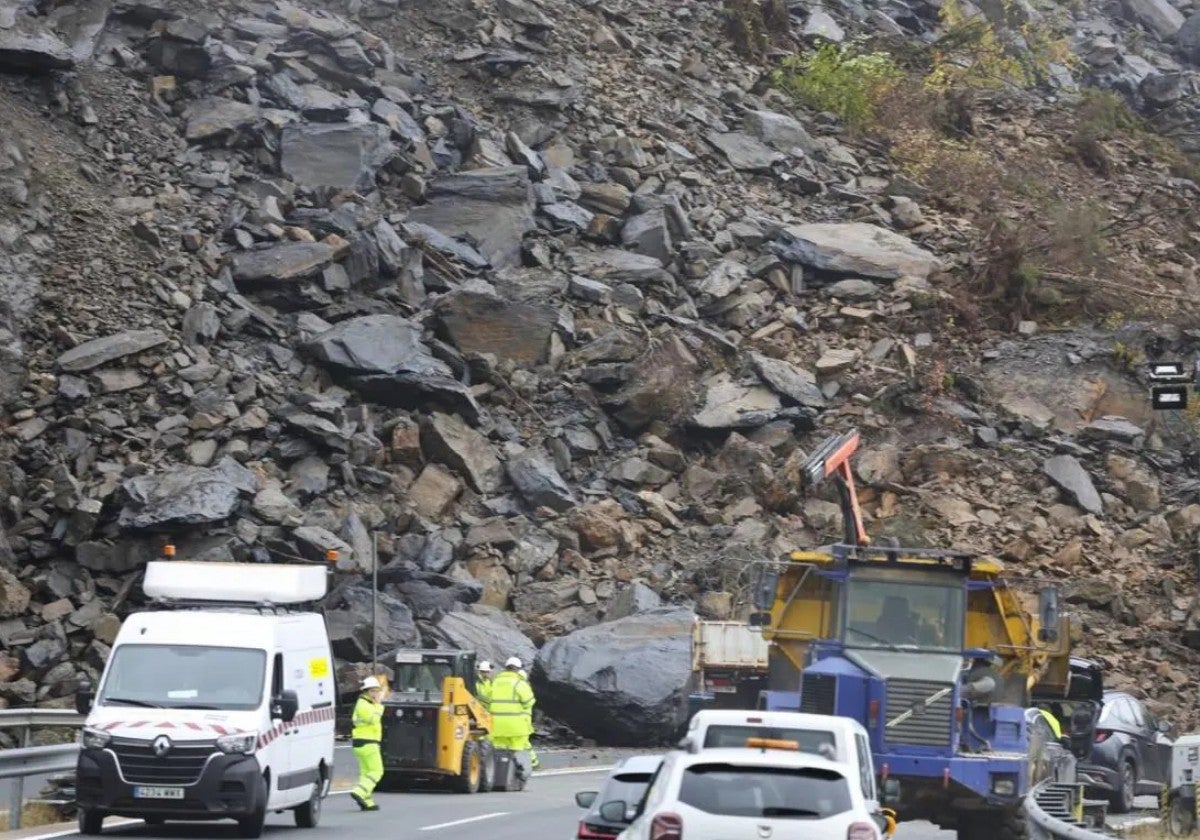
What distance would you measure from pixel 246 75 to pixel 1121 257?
855 inches

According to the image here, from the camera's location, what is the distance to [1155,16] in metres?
67.5

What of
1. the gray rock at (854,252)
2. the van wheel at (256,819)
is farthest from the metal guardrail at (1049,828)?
the gray rock at (854,252)

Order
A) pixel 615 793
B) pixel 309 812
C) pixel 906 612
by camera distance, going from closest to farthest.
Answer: pixel 615 793 < pixel 906 612 < pixel 309 812

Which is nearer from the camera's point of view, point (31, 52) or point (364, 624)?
point (364, 624)

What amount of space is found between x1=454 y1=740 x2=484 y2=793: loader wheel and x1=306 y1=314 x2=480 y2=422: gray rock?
1404 centimetres

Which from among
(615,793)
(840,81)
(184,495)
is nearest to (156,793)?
(615,793)

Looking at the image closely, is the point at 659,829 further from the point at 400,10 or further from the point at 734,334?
the point at 400,10

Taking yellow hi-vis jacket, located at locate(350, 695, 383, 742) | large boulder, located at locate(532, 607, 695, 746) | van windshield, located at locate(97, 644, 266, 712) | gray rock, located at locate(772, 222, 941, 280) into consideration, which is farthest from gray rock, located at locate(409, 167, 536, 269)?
van windshield, located at locate(97, 644, 266, 712)

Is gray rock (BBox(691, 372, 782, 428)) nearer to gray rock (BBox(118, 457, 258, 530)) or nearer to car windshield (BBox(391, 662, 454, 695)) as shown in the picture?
gray rock (BBox(118, 457, 258, 530))

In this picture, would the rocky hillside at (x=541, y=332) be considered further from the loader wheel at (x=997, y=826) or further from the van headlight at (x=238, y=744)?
the van headlight at (x=238, y=744)

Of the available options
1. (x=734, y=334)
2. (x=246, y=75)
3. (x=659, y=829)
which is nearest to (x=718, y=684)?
(x=659, y=829)

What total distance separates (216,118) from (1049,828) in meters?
33.2

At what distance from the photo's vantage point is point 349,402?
1478 inches

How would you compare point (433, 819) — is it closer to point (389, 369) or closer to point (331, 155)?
point (389, 369)
